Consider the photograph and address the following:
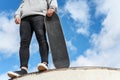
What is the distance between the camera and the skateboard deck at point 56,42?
21.4 feet

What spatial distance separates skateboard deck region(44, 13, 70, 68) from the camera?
21.4 ft

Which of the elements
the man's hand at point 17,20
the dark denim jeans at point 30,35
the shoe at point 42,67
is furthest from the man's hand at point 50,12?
the shoe at point 42,67

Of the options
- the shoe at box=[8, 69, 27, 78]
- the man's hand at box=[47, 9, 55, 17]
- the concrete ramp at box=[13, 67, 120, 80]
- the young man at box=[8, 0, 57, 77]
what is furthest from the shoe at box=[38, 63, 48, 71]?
the man's hand at box=[47, 9, 55, 17]

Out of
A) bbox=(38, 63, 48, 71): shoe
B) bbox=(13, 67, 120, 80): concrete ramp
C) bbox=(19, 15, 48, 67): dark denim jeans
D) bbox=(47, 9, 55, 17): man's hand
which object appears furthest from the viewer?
bbox=(47, 9, 55, 17): man's hand

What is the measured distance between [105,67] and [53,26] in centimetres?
129

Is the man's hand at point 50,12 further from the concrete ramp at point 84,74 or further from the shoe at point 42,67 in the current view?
the concrete ramp at point 84,74

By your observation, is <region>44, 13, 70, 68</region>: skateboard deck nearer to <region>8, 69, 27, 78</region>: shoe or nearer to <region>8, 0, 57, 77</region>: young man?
<region>8, 0, 57, 77</region>: young man

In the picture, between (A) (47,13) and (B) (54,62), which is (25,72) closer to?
(B) (54,62)

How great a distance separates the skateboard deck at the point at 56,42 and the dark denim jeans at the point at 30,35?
105 mm

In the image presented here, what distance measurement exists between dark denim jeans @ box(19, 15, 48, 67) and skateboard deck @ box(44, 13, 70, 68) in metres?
0.10

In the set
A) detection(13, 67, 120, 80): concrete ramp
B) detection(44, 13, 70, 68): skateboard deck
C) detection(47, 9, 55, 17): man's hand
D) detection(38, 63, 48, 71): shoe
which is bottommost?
detection(13, 67, 120, 80): concrete ramp

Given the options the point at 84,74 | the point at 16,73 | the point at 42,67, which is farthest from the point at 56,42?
the point at 84,74

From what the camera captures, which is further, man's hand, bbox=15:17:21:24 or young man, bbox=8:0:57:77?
man's hand, bbox=15:17:21:24

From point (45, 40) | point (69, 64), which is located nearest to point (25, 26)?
point (45, 40)
